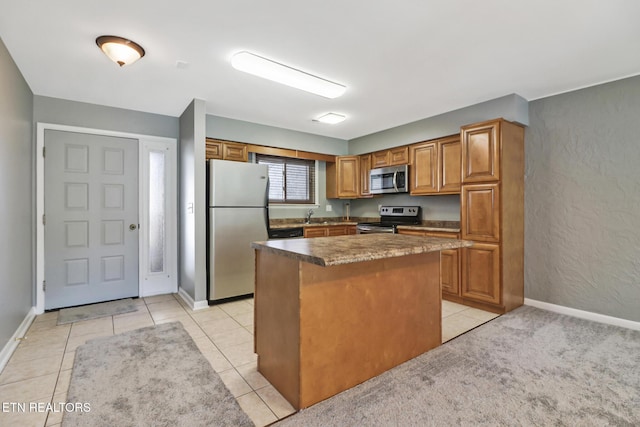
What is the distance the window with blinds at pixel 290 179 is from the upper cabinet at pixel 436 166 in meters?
1.84

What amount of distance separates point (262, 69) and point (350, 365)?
2.51 meters

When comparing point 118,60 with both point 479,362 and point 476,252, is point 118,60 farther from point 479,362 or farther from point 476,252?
point 476,252

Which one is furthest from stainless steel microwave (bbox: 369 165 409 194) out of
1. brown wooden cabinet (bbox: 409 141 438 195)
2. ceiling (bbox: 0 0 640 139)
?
ceiling (bbox: 0 0 640 139)

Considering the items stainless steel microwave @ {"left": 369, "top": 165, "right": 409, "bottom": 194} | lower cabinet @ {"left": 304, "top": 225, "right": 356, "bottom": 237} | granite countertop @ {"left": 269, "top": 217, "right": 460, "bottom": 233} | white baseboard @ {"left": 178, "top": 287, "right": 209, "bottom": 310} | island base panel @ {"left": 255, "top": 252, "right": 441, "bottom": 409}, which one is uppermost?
stainless steel microwave @ {"left": 369, "top": 165, "right": 409, "bottom": 194}

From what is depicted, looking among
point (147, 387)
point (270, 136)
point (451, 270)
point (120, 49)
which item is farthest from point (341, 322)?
point (270, 136)

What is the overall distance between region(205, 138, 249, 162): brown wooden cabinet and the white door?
3.08ft

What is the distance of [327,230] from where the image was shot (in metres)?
4.90

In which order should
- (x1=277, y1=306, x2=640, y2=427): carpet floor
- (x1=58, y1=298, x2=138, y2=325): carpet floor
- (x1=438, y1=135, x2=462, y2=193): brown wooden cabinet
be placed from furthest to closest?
1. (x1=438, y1=135, x2=462, y2=193): brown wooden cabinet
2. (x1=58, y1=298, x2=138, y2=325): carpet floor
3. (x1=277, y1=306, x2=640, y2=427): carpet floor

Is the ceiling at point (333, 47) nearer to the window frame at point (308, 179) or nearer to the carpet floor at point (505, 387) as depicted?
the window frame at point (308, 179)

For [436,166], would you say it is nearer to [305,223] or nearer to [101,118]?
[305,223]

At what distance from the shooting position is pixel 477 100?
145 inches

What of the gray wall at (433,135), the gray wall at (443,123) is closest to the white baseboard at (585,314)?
the gray wall at (433,135)

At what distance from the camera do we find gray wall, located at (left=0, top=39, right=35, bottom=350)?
2.41 m

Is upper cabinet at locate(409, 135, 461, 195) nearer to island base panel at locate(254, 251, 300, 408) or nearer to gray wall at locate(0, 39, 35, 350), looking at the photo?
island base panel at locate(254, 251, 300, 408)
